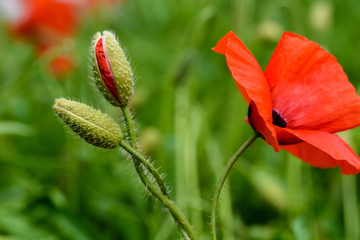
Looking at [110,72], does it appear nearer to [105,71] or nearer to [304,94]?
[105,71]

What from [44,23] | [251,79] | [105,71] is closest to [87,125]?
[105,71]

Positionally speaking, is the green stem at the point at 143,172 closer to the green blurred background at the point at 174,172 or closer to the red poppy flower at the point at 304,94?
the red poppy flower at the point at 304,94

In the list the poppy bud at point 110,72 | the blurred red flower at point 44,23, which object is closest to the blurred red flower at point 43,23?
the blurred red flower at point 44,23

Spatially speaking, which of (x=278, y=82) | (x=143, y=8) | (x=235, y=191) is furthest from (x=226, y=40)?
(x=143, y=8)

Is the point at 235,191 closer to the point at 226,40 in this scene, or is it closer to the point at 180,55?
the point at 180,55

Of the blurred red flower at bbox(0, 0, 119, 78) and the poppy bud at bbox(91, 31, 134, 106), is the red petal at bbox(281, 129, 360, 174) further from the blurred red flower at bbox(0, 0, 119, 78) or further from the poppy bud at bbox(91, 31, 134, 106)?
the blurred red flower at bbox(0, 0, 119, 78)
